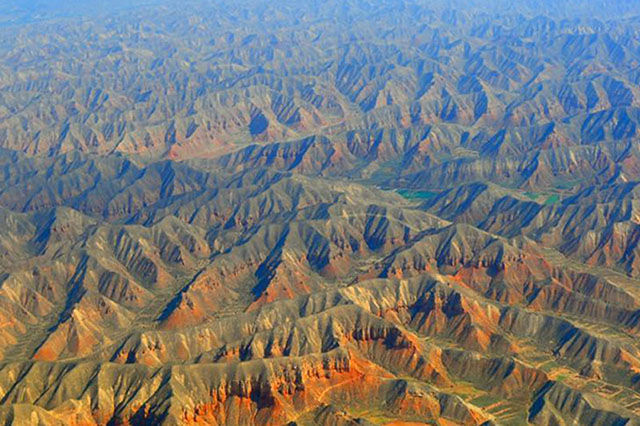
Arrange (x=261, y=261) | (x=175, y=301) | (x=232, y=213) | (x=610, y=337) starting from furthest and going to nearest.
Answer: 1. (x=232, y=213)
2. (x=261, y=261)
3. (x=175, y=301)
4. (x=610, y=337)

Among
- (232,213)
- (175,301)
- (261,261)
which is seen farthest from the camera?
(232,213)

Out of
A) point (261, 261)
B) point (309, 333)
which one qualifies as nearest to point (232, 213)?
point (261, 261)

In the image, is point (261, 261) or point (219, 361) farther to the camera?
point (261, 261)

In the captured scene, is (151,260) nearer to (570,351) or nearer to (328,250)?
(328,250)

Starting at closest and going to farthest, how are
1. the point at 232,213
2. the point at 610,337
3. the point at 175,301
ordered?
the point at 610,337 < the point at 175,301 < the point at 232,213

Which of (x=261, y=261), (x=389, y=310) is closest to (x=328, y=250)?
(x=261, y=261)

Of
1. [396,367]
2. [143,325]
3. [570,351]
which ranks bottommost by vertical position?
[143,325]

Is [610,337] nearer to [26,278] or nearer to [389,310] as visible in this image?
[389,310]

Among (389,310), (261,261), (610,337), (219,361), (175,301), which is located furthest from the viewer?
(261,261)

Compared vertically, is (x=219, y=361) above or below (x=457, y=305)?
below
